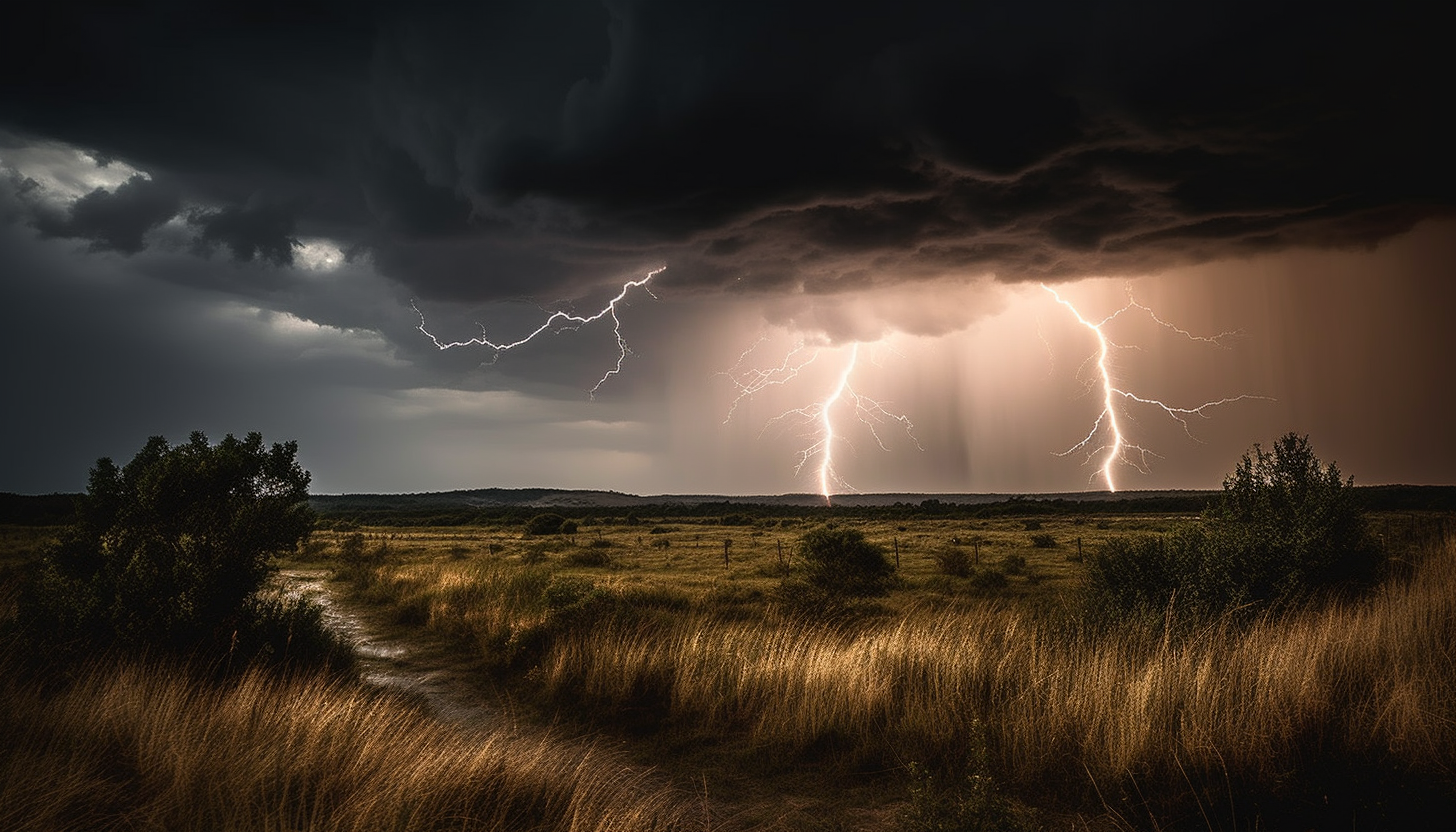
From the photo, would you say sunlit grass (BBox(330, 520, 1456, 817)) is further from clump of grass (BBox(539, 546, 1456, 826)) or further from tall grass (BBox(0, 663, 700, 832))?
tall grass (BBox(0, 663, 700, 832))

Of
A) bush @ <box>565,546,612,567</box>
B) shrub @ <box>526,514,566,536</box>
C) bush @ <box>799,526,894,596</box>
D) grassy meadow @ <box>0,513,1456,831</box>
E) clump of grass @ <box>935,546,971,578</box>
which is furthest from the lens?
shrub @ <box>526,514,566,536</box>

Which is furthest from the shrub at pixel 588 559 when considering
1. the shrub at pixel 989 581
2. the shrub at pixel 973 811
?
the shrub at pixel 973 811

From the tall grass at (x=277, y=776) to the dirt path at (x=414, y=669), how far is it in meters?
2.45

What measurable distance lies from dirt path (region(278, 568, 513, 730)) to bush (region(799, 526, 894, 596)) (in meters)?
14.9

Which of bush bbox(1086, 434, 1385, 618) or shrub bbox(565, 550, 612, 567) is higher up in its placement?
bush bbox(1086, 434, 1385, 618)

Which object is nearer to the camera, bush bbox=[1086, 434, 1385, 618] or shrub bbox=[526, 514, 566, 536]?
bush bbox=[1086, 434, 1385, 618]

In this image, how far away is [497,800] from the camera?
17.0 feet

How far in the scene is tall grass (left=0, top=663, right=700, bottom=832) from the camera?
458cm

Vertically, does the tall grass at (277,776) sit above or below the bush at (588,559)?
above

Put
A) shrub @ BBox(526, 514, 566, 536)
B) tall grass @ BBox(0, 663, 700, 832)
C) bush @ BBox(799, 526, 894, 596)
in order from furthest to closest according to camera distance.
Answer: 1. shrub @ BBox(526, 514, 566, 536)
2. bush @ BBox(799, 526, 894, 596)
3. tall grass @ BBox(0, 663, 700, 832)

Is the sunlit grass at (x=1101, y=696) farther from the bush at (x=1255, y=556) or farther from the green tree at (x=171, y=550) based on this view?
the green tree at (x=171, y=550)

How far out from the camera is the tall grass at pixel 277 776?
458 centimetres

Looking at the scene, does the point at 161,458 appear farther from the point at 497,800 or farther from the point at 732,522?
the point at 732,522

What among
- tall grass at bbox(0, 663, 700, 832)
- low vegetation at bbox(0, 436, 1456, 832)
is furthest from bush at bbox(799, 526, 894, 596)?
tall grass at bbox(0, 663, 700, 832)
